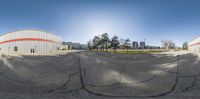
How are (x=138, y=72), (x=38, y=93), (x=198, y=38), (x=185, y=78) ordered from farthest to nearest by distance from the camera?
(x=198, y=38), (x=138, y=72), (x=185, y=78), (x=38, y=93)

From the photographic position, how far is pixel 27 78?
15.8ft

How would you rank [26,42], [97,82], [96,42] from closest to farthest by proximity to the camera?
[97,82], [26,42], [96,42]

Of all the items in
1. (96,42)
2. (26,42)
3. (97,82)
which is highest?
(96,42)

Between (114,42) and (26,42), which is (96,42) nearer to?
(114,42)

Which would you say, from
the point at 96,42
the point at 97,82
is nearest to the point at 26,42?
the point at 97,82

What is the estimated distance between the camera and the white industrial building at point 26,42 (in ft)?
80.5

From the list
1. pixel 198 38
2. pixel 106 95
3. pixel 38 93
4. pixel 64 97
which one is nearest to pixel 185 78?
pixel 106 95

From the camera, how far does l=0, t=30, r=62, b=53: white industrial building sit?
24.5 m

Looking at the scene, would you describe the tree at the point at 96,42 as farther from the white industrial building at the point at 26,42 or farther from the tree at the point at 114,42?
the white industrial building at the point at 26,42

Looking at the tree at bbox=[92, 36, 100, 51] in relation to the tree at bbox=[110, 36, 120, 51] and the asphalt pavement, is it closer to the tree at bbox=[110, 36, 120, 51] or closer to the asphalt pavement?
the tree at bbox=[110, 36, 120, 51]

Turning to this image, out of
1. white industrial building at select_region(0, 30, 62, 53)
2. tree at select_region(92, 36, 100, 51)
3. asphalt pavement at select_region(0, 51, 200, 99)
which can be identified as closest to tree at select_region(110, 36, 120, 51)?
tree at select_region(92, 36, 100, 51)

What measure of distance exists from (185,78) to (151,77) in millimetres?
1018

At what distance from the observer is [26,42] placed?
24.7 metres

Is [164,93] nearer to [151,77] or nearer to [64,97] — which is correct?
[151,77]
